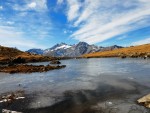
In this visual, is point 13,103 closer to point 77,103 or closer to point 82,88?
point 77,103

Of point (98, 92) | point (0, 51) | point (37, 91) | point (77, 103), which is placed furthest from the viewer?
point (0, 51)

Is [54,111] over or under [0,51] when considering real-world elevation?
under

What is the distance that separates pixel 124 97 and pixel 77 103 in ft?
24.9

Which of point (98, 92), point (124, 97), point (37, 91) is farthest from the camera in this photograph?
point (37, 91)

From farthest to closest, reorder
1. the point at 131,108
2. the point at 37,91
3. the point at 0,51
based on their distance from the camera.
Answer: the point at 0,51 < the point at 37,91 < the point at 131,108

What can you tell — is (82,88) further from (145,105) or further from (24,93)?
(145,105)

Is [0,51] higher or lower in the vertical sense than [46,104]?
higher

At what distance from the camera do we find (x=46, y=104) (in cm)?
3197

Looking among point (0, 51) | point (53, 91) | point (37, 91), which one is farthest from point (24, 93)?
point (0, 51)

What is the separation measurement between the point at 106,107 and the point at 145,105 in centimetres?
503

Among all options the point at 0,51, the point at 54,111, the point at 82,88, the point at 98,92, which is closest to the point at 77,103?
the point at 54,111

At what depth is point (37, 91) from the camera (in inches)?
1626

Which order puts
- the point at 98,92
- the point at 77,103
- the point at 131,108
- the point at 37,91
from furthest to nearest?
the point at 37,91
the point at 98,92
the point at 77,103
the point at 131,108

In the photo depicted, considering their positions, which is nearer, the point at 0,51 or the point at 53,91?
the point at 53,91
